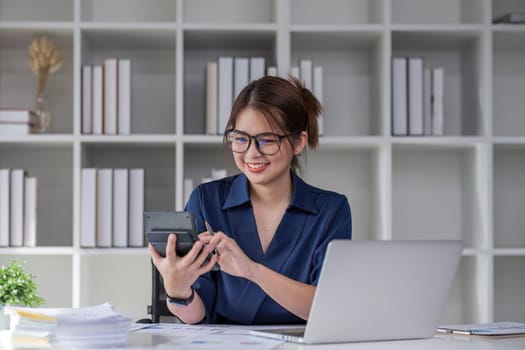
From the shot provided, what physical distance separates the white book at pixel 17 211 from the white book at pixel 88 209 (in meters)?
0.24

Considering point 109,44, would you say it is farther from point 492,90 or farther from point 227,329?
point 227,329

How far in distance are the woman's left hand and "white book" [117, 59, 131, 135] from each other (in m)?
1.45

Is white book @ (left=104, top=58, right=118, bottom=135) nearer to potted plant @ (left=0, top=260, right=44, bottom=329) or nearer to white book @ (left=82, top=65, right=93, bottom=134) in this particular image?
white book @ (left=82, top=65, right=93, bottom=134)

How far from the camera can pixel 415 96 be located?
3.21 m

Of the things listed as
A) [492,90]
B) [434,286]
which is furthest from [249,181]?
[492,90]

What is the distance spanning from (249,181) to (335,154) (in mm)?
1349

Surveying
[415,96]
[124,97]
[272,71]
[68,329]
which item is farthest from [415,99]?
[68,329]

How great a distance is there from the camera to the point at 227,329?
1843 mm

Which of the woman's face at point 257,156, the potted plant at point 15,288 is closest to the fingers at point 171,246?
the woman's face at point 257,156

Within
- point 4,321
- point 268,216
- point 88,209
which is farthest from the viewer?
point 88,209

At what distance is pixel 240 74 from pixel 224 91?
0.31 feet

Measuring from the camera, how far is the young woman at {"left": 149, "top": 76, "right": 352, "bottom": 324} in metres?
2.03

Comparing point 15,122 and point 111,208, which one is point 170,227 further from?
point 15,122

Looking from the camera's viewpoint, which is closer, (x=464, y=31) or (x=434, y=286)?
(x=434, y=286)
